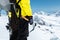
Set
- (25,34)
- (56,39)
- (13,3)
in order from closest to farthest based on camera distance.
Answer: (13,3)
(25,34)
(56,39)

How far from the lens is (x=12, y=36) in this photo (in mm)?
2305

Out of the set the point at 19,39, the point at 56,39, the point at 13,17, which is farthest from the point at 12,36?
the point at 56,39

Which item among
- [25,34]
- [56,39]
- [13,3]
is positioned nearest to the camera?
[13,3]

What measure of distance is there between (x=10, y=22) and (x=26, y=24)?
0.18m

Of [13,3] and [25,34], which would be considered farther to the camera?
[25,34]

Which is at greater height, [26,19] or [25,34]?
[26,19]

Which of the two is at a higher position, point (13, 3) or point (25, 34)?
point (13, 3)

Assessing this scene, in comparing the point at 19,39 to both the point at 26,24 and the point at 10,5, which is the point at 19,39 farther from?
the point at 10,5

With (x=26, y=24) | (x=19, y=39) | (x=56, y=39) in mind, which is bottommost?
(x=56, y=39)

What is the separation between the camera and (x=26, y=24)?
7.61 feet

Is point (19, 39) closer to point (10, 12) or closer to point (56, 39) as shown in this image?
point (10, 12)

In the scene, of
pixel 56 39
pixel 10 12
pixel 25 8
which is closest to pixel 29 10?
pixel 25 8

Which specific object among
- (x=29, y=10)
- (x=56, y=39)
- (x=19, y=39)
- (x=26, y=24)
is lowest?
(x=56, y=39)

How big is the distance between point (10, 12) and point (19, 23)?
0.49 ft
